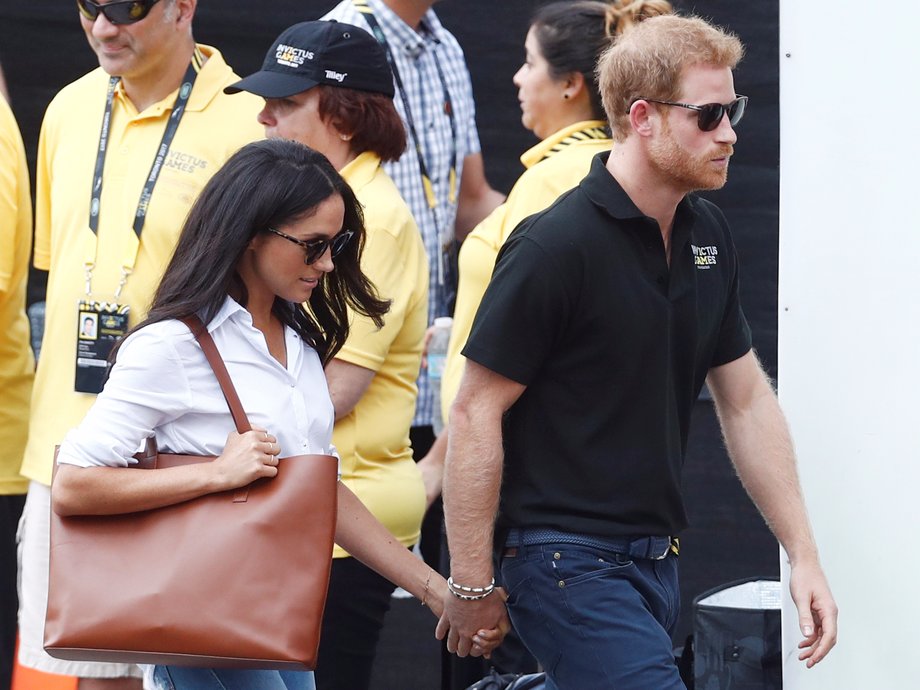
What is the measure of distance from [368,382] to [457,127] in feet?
3.67

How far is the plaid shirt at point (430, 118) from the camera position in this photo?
378 centimetres

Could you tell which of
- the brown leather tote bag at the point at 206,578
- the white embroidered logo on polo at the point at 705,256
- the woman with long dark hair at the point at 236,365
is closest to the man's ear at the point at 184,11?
the woman with long dark hair at the point at 236,365

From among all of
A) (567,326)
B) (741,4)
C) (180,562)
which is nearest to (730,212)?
(741,4)

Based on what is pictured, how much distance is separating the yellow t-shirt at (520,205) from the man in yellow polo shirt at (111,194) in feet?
1.88

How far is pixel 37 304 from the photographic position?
4.21 meters

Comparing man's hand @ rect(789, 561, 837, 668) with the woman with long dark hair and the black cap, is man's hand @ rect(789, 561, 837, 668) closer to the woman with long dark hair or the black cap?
the woman with long dark hair

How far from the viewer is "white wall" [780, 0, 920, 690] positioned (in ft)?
9.16

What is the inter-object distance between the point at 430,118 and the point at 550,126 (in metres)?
0.40

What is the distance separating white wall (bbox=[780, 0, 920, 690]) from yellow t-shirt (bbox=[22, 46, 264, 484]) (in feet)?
4.06

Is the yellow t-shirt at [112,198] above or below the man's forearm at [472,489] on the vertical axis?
above

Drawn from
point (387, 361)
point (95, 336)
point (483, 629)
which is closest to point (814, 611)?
point (483, 629)

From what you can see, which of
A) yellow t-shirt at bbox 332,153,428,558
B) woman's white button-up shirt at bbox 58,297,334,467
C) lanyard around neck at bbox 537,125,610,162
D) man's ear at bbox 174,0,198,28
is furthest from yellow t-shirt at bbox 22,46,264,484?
woman's white button-up shirt at bbox 58,297,334,467

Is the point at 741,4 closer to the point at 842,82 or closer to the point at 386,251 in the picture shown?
the point at 842,82

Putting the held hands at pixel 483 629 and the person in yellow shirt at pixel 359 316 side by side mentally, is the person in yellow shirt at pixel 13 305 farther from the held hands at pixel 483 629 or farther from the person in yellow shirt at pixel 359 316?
the held hands at pixel 483 629
